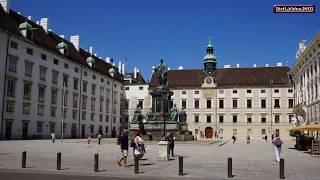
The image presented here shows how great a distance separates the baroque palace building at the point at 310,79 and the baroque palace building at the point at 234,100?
34.6 ft

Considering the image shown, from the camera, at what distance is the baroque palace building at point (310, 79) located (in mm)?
59219

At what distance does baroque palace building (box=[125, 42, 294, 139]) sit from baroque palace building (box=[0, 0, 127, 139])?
15.3 metres

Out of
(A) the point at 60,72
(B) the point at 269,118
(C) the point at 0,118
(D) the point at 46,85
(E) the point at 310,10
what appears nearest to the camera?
(E) the point at 310,10

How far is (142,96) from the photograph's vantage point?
96.6m

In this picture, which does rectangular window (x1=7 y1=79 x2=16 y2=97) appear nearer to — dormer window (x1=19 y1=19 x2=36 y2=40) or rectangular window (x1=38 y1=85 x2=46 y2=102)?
rectangular window (x1=38 y1=85 x2=46 y2=102)

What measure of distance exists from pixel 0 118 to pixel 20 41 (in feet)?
36.3

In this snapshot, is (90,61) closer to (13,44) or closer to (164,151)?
(13,44)

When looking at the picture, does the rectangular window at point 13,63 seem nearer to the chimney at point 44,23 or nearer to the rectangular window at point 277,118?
the chimney at point 44,23

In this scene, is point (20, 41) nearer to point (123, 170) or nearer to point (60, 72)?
point (60, 72)

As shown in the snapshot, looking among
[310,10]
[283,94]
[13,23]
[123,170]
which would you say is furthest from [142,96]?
[310,10]

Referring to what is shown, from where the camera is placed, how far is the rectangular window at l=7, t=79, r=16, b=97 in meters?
54.9

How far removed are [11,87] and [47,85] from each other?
30.2ft

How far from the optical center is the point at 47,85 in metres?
64.4

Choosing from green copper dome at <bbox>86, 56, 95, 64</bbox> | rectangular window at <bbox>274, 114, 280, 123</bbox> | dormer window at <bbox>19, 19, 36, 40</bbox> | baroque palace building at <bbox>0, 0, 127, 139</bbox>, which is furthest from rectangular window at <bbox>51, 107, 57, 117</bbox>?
rectangular window at <bbox>274, 114, 280, 123</bbox>
